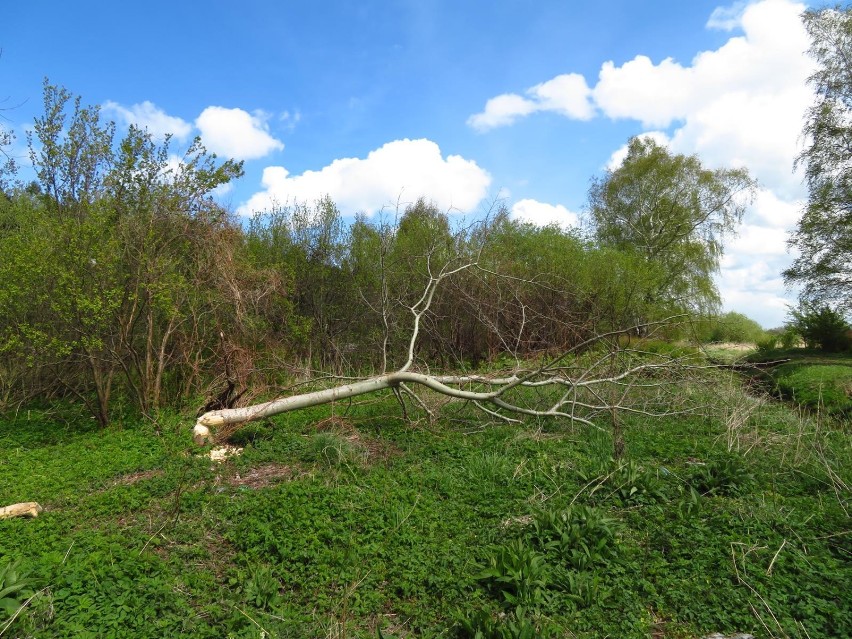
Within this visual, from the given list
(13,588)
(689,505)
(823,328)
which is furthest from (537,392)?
(823,328)

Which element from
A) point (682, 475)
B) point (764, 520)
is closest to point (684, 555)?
point (764, 520)

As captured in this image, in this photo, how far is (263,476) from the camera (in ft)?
19.9

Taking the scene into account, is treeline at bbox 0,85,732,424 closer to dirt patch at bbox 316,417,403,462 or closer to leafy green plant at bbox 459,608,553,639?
dirt patch at bbox 316,417,403,462

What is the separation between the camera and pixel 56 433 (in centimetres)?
905

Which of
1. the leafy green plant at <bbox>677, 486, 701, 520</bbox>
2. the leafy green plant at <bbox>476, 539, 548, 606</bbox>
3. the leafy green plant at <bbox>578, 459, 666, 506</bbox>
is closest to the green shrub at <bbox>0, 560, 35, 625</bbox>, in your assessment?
the leafy green plant at <bbox>476, 539, 548, 606</bbox>

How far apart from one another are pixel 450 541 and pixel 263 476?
2.60 meters

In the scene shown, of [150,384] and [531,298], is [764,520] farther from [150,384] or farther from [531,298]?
[531,298]

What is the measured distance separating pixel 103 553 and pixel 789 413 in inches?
362

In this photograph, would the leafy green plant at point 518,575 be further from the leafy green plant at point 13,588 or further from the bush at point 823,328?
the bush at point 823,328

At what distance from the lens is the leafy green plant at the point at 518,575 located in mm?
3564

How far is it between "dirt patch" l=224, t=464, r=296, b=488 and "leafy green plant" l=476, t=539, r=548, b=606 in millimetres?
2804

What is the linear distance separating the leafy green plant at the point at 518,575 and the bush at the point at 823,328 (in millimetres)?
18951

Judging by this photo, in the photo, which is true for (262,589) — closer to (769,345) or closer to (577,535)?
(577,535)

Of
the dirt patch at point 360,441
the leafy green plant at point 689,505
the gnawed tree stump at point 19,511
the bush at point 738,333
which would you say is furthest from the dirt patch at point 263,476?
the bush at point 738,333
